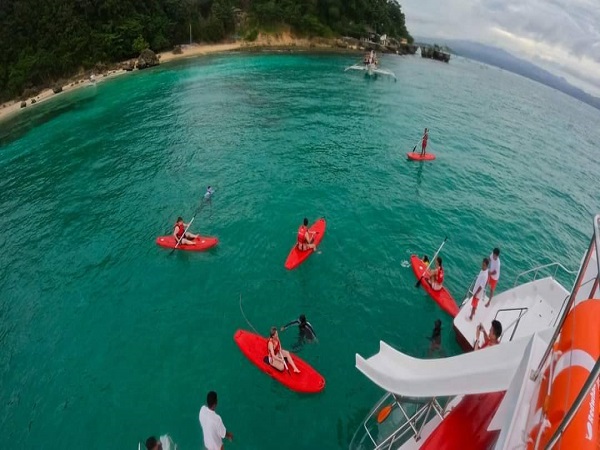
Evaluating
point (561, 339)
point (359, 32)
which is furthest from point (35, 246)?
point (359, 32)

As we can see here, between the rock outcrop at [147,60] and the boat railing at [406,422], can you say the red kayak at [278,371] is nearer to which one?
the boat railing at [406,422]

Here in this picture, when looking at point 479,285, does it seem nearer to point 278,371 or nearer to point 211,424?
point 278,371

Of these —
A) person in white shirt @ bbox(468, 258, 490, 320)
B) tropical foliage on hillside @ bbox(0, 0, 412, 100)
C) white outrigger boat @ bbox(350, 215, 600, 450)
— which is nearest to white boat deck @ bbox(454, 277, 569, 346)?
person in white shirt @ bbox(468, 258, 490, 320)

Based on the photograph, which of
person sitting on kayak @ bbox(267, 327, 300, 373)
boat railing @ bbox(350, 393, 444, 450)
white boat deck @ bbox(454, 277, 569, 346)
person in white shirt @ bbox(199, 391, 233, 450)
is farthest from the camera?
white boat deck @ bbox(454, 277, 569, 346)

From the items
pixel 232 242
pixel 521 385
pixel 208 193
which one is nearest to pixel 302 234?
pixel 232 242

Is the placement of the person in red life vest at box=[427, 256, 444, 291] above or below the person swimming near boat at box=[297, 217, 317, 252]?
below

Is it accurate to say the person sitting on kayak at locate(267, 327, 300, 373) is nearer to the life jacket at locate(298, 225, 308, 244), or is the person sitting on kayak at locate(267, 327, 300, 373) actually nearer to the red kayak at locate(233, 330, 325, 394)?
the red kayak at locate(233, 330, 325, 394)

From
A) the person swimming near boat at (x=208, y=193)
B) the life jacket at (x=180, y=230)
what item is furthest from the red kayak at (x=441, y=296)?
the person swimming near boat at (x=208, y=193)

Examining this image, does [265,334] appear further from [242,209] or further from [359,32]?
[359,32]
